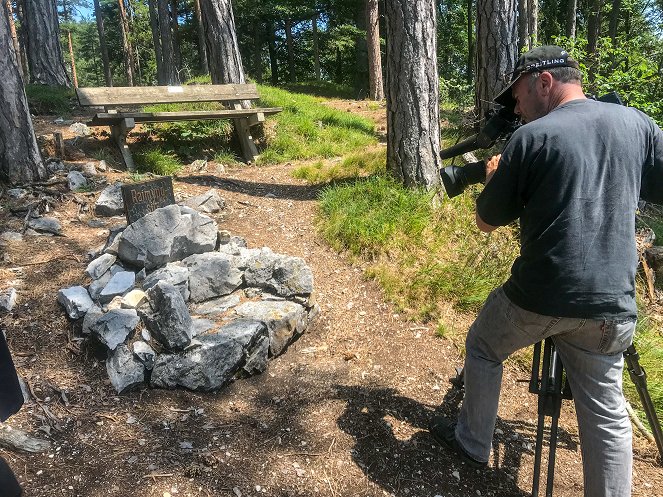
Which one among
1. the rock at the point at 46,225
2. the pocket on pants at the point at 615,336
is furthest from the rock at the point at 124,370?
the pocket on pants at the point at 615,336

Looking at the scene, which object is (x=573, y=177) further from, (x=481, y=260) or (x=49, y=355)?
(x=49, y=355)

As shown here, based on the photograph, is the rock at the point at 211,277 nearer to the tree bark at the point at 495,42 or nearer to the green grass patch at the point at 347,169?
the green grass patch at the point at 347,169

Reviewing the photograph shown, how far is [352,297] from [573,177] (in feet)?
8.26

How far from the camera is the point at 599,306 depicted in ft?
6.42

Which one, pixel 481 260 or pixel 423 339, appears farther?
pixel 481 260

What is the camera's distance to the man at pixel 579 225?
191 centimetres

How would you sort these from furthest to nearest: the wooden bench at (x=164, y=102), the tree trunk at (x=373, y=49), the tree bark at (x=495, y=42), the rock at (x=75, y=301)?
the tree trunk at (x=373, y=49) → the wooden bench at (x=164, y=102) → the tree bark at (x=495, y=42) → the rock at (x=75, y=301)

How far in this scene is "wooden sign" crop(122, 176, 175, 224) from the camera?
4016mm

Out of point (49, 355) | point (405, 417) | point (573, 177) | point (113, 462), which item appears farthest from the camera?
point (49, 355)

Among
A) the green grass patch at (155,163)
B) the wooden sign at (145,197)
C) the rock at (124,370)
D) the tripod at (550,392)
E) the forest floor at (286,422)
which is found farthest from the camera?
the green grass patch at (155,163)

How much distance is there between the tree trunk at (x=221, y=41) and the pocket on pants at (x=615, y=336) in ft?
24.8

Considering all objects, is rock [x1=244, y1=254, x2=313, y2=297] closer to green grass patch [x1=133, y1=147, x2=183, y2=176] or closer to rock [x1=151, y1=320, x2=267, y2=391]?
rock [x1=151, y1=320, x2=267, y2=391]

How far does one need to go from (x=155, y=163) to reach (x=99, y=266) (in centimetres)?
329

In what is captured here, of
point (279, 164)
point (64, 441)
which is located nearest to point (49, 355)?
point (64, 441)
